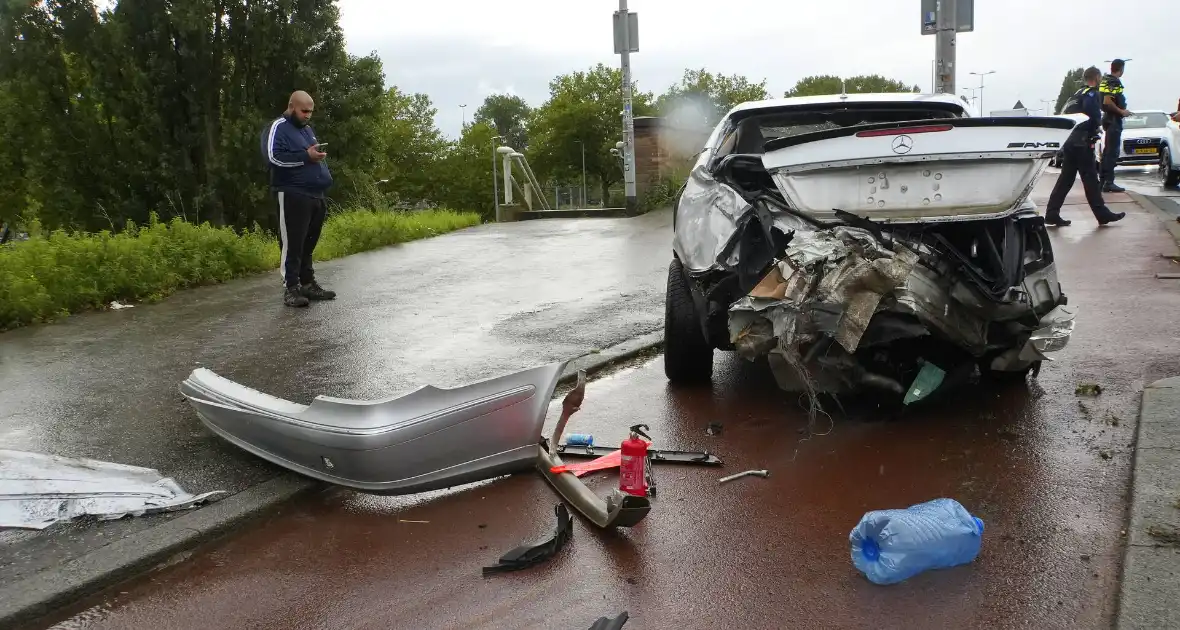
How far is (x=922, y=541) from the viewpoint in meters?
3.00

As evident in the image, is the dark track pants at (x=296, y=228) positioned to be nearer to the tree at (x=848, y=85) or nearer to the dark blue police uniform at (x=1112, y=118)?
the dark blue police uniform at (x=1112, y=118)

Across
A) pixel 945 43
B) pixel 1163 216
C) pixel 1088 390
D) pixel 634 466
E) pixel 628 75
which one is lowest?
pixel 1088 390

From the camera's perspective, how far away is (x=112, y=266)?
880cm

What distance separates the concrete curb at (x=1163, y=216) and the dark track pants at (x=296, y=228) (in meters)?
8.57

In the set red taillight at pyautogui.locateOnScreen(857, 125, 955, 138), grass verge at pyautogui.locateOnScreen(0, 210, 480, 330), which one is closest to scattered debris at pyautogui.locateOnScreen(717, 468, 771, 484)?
red taillight at pyautogui.locateOnScreen(857, 125, 955, 138)

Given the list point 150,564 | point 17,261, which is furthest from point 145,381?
point 17,261

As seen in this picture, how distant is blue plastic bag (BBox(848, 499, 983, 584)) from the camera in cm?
298

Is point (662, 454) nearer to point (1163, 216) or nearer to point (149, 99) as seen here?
point (1163, 216)

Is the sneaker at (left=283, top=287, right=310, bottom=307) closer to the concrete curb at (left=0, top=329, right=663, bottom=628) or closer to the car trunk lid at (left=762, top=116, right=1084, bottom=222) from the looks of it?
the concrete curb at (left=0, top=329, right=663, bottom=628)

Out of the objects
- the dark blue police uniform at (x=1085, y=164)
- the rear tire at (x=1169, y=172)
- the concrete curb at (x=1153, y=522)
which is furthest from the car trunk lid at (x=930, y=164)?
the rear tire at (x=1169, y=172)

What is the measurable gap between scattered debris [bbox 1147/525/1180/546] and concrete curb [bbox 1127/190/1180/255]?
7568 mm

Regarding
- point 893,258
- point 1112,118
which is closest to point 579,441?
point 893,258

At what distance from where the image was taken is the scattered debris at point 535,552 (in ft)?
10.5

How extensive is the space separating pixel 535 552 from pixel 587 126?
5523 centimetres
